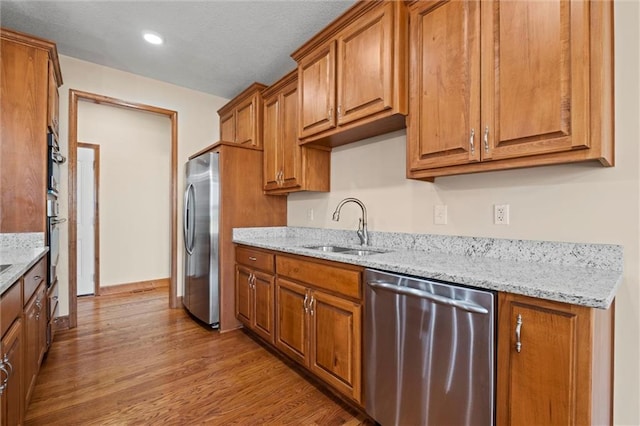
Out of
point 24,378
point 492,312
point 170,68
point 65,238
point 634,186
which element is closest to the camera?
point 492,312

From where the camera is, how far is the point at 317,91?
7.60ft

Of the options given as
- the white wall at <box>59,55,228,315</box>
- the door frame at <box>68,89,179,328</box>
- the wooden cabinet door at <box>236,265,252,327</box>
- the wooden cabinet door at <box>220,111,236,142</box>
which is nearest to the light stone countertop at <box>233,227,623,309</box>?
the wooden cabinet door at <box>236,265,252,327</box>

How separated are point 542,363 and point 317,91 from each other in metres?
2.05

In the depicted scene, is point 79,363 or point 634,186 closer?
point 634,186

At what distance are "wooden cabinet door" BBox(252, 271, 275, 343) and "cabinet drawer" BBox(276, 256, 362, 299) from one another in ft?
0.74

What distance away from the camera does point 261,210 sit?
325 centimetres

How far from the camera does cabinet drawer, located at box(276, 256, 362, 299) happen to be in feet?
5.63

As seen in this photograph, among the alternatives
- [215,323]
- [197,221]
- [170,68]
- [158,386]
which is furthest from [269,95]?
[158,386]

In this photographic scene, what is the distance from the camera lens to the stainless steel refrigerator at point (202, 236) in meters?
2.98

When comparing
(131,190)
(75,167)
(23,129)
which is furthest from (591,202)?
(131,190)

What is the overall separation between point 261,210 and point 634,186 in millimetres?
2747

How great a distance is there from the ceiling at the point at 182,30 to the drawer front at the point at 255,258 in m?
1.84

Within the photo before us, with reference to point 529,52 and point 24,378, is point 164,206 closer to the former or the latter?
point 24,378

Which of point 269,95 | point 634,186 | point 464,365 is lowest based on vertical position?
point 464,365
